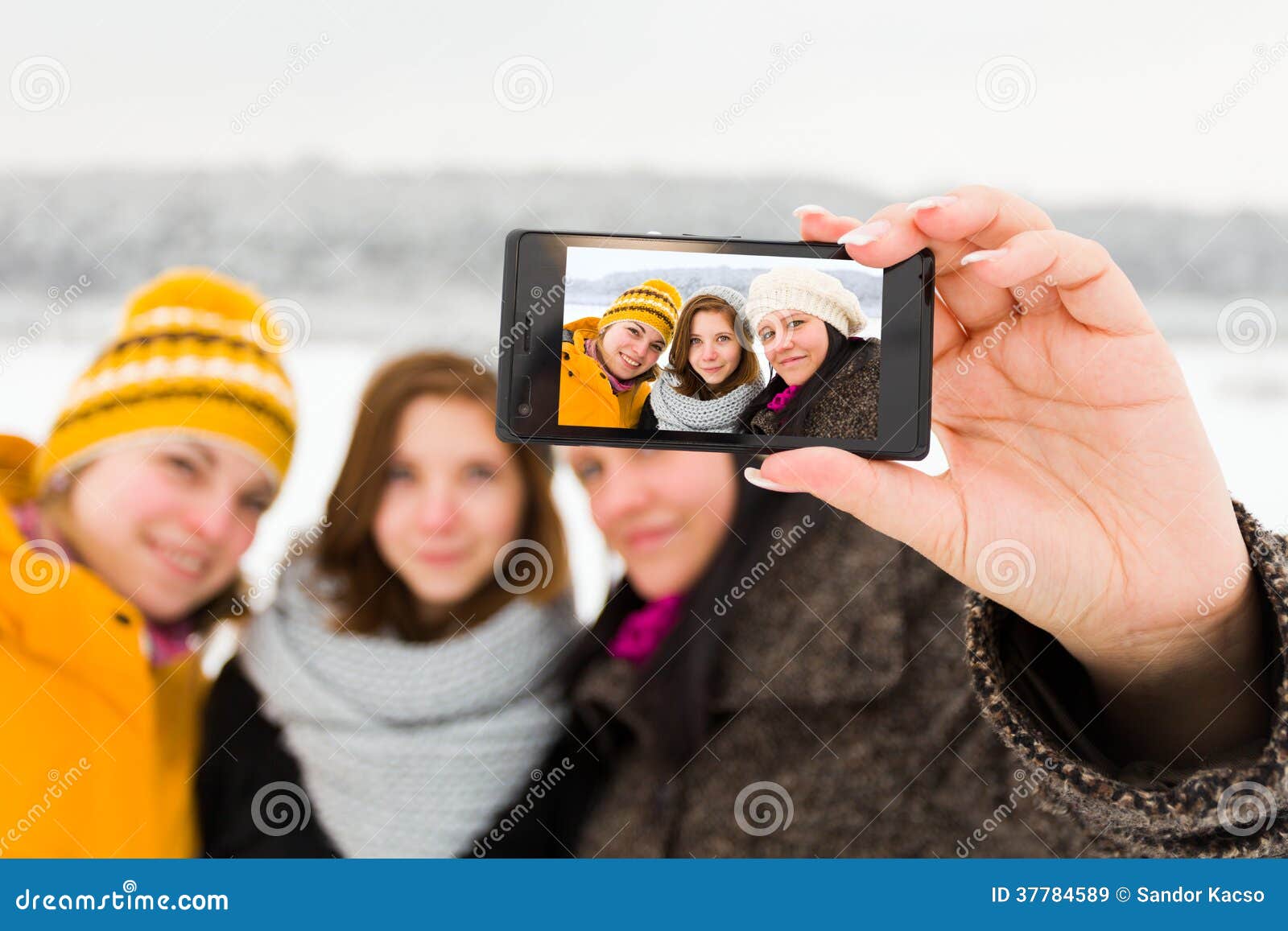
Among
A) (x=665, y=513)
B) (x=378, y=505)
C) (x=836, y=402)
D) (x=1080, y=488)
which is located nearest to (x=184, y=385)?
(x=378, y=505)

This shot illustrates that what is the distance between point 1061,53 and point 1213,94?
25 cm

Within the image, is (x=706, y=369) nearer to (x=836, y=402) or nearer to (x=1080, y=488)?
(x=836, y=402)

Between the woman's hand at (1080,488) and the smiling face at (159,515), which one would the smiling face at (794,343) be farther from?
the smiling face at (159,515)

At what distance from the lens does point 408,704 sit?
95 centimetres

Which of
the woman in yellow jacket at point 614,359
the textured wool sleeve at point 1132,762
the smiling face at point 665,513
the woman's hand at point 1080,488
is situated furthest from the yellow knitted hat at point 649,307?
the smiling face at point 665,513

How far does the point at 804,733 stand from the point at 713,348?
578 mm

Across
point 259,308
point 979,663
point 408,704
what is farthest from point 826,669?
→ point 259,308

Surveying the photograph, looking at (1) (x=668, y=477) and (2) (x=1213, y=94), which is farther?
(2) (x=1213, y=94)

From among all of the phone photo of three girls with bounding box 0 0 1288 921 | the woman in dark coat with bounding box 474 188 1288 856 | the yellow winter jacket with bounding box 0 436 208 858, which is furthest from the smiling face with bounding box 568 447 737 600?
the yellow winter jacket with bounding box 0 436 208 858

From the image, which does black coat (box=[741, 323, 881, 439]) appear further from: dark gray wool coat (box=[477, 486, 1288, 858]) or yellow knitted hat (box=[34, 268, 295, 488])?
yellow knitted hat (box=[34, 268, 295, 488])

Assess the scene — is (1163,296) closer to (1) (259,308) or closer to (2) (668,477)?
(2) (668,477)

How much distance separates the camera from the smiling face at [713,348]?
56 cm

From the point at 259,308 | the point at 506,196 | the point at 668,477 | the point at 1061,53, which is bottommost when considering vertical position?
the point at 668,477

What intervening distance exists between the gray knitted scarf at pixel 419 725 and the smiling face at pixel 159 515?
0.54 feet
